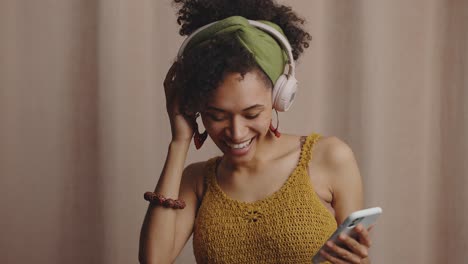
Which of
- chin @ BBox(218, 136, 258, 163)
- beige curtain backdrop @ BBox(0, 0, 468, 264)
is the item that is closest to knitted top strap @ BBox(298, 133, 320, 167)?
chin @ BBox(218, 136, 258, 163)

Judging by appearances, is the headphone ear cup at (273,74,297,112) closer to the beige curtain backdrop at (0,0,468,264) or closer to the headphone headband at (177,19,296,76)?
the headphone headband at (177,19,296,76)

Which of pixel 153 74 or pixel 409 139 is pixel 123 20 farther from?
pixel 409 139

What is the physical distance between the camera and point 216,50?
1140mm

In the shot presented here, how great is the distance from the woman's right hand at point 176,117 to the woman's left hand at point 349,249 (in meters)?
0.37

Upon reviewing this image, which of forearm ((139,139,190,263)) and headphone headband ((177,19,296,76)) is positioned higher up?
headphone headband ((177,19,296,76))

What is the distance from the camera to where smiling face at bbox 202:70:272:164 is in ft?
3.74

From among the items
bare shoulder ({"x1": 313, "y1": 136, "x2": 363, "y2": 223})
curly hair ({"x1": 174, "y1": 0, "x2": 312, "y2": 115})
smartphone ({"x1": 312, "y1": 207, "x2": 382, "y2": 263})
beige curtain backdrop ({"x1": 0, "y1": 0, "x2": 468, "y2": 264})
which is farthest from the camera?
beige curtain backdrop ({"x1": 0, "y1": 0, "x2": 468, "y2": 264})

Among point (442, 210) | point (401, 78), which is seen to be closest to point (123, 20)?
point (401, 78)

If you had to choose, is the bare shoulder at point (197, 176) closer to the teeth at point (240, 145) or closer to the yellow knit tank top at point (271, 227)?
the yellow knit tank top at point (271, 227)

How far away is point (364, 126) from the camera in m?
1.70

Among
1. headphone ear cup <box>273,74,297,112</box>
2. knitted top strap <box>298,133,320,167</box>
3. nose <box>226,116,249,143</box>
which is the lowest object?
knitted top strap <box>298,133,320,167</box>

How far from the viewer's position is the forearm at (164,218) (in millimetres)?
1292

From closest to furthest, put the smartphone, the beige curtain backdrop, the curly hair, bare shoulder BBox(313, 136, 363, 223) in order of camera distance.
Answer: the smartphone → the curly hair → bare shoulder BBox(313, 136, 363, 223) → the beige curtain backdrop

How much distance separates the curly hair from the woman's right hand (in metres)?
0.03
